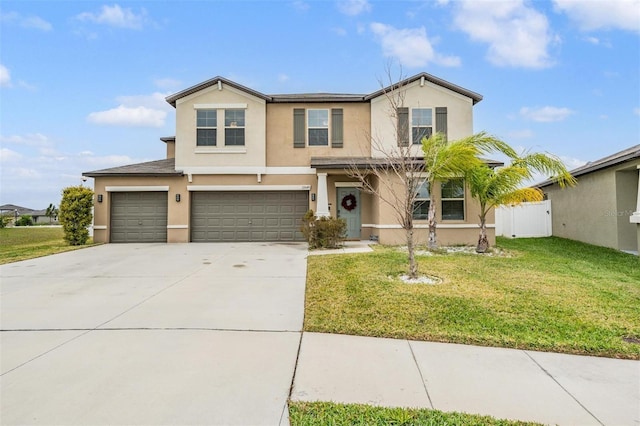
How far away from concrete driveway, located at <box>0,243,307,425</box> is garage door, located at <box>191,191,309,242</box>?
21.4 feet

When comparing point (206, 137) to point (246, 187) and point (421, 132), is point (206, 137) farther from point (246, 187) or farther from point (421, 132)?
point (421, 132)

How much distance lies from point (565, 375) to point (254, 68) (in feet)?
58.5

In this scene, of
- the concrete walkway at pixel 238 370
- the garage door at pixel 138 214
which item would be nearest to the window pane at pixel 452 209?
the concrete walkway at pixel 238 370

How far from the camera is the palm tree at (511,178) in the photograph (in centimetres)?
1066

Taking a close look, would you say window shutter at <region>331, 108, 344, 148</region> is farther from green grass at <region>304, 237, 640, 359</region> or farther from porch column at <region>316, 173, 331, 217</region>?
green grass at <region>304, 237, 640, 359</region>

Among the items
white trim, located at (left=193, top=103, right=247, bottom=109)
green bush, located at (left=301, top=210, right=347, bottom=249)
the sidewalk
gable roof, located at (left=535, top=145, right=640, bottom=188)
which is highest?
white trim, located at (left=193, top=103, right=247, bottom=109)

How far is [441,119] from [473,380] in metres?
13.0

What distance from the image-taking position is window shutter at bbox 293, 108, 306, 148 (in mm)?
14781

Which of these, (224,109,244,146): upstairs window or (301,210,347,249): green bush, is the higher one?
(224,109,244,146): upstairs window

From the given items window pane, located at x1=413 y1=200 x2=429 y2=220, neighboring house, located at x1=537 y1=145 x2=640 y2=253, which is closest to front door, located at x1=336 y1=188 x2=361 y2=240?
window pane, located at x1=413 y1=200 x2=429 y2=220

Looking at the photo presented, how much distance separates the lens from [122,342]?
410 cm

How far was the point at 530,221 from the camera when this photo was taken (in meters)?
16.2

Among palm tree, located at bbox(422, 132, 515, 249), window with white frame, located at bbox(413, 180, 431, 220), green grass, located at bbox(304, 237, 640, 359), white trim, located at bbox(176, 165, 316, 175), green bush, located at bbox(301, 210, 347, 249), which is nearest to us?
green grass, located at bbox(304, 237, 640, 359)

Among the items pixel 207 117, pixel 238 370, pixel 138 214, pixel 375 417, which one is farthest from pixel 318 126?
pixel 375 417
